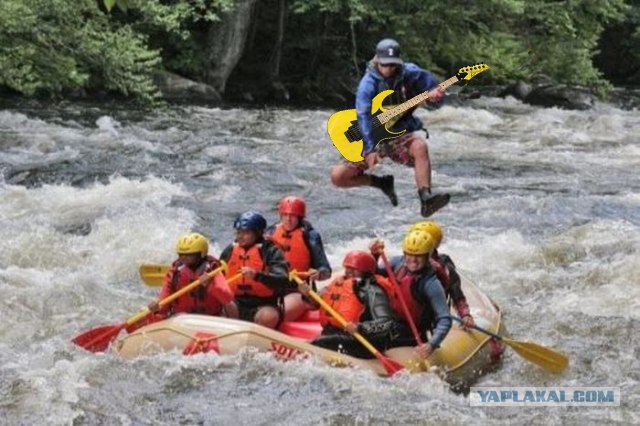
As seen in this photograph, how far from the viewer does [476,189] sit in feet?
41.1

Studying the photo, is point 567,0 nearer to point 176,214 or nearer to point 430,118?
point 430,118

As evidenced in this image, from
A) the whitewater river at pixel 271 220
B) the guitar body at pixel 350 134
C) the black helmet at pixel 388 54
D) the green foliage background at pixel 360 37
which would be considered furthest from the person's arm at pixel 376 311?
the green foliage background at pixel 360 37

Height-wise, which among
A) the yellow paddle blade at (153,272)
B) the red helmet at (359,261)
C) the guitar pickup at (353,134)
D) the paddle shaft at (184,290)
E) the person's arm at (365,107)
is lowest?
the yellow paddle blade at (153,272)

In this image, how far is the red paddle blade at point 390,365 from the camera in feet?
19.9

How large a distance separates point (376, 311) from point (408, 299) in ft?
0.69

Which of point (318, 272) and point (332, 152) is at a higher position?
point (318, 272)

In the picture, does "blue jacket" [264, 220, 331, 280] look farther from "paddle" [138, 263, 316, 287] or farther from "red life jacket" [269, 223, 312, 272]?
"paddle" [138, 263, 316, 287]

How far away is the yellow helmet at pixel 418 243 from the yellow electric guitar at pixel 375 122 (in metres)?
0.63

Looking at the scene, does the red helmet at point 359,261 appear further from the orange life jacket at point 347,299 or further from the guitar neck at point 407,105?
the guitar neck at point 407,105

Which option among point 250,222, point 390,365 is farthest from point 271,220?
point 390,365

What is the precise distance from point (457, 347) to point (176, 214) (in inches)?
197

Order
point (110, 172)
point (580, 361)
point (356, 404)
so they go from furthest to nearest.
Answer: point (110, 172) < point (580, 361) < point (356, 404)

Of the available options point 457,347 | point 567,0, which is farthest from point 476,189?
point 567,0

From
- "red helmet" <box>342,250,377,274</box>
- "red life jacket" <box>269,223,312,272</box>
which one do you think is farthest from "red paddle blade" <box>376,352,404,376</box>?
"red life jacket" <box>269,223,312,272</box>
